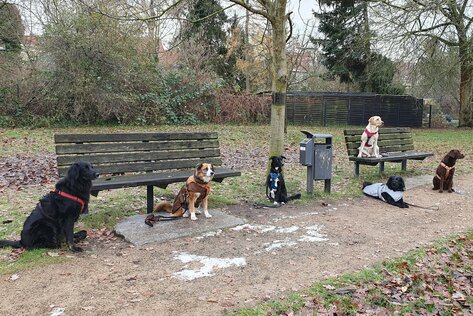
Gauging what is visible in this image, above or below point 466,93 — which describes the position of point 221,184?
below

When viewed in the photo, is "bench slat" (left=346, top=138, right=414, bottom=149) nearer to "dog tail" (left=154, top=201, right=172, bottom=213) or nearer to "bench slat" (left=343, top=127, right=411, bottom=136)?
"bench slat" (left=343, top=127, right=411, bottom=136)

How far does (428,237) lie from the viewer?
5270 millimetres

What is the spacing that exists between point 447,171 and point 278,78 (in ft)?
12.3

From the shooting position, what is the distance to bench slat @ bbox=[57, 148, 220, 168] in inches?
216

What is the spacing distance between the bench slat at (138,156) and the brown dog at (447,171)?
4.45m

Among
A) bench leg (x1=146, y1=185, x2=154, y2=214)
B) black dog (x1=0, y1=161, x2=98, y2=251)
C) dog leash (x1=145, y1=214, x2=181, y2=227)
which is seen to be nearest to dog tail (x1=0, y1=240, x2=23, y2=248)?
black dog (x1=0, y1=161, x2=98, y2=251)

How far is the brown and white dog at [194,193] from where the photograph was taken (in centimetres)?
536

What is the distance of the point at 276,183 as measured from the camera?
21.7 feet

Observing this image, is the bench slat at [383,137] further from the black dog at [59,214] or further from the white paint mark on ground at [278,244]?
the black dog at [59,214]

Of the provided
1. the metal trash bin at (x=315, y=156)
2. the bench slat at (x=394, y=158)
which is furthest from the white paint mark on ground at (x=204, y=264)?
the bench slat at (x=394, y=158)

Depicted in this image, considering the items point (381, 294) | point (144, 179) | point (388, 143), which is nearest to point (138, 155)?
point (144, 179)

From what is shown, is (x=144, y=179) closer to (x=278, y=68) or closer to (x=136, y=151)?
(x=136, y=151)

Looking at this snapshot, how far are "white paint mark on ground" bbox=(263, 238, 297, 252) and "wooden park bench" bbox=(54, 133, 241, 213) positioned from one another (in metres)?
1.61

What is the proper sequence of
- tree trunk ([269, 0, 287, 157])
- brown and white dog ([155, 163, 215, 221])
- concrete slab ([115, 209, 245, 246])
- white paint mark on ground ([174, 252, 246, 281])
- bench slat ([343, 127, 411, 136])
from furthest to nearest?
bench slat ([343, 127, 411, 136]) < tree trunk ([269, 0, 287, 157]) < brown and white dog ([155, 163, 215, 221]) < concrete slab ([115, 209, 245, 246]) < white paint mark on ground ([174, 252, 246, 281])
